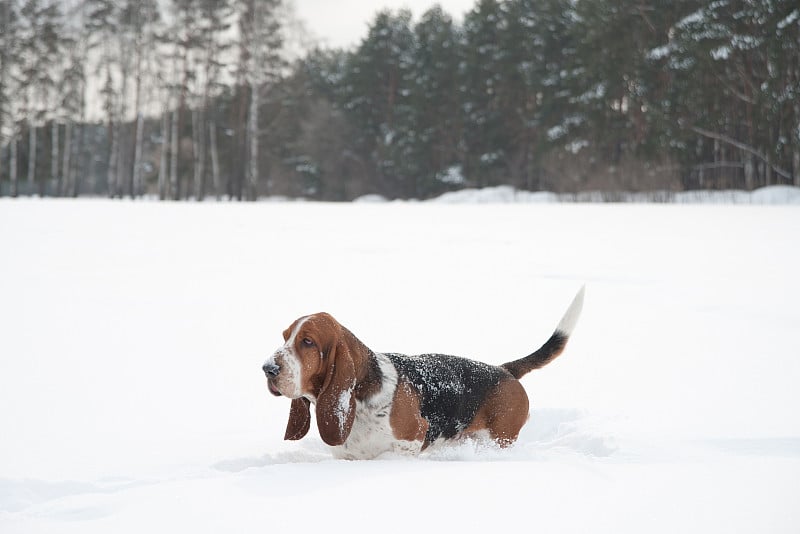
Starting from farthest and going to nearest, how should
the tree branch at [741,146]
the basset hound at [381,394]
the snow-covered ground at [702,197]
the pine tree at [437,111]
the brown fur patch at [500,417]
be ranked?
the pine tree at [437,111]
the tree branch at [741,146]
the snow-covered ground at [702,197]
the brown fur patch at [500,417]
the basset hound at [381,394]

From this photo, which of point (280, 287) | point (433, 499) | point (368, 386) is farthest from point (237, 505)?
point (280, 287)

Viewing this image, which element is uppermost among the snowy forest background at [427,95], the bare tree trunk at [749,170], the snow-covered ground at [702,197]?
the snowy forest background at [427,95]

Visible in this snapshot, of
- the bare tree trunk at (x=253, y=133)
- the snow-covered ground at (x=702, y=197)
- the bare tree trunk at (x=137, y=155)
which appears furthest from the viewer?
the bare tree trunk at (x=137, y=155)

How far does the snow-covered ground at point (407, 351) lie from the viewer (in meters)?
2.39

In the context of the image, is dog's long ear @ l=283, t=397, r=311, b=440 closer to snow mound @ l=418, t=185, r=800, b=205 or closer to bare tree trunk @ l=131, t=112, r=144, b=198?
snow mound @ l=418, t=185, r=800, b=205

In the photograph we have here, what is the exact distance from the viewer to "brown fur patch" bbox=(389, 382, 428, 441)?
3.15 meters

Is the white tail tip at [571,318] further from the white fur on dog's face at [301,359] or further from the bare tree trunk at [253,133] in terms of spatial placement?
the bare tree trunk at [253,133]

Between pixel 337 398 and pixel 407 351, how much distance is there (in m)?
2.76

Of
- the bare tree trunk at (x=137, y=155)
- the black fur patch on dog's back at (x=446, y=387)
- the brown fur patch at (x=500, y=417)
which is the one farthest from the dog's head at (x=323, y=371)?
the bare tree trunk at (x=137, y=155)

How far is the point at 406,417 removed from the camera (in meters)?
3.19

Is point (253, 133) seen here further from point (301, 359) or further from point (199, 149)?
point (301, 359)

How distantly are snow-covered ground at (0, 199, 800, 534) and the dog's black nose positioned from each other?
1.33 ft

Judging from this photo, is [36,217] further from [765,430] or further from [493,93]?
[493,93]

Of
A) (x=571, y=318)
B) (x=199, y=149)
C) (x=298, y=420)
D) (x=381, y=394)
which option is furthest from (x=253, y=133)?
(x=381, y=394)
